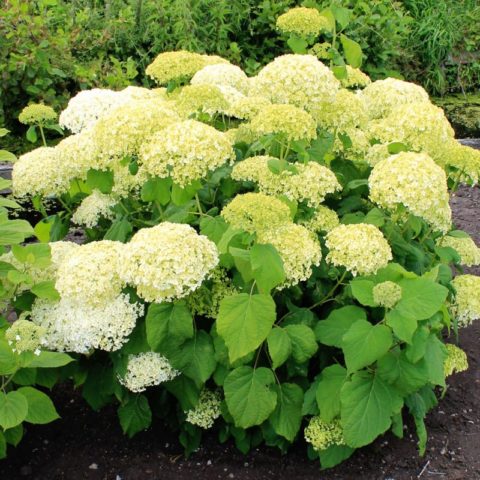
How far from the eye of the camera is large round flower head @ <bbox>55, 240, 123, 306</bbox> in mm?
2191

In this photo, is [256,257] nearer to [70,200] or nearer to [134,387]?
[134,387]

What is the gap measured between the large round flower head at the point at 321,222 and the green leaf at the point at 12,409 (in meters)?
1.14

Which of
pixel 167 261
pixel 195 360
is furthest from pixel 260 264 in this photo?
pixel 195 360

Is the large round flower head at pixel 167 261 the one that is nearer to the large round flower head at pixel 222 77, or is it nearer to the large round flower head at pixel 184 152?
the large round flower head at pixel 184 152

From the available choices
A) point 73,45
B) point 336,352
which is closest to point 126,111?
point 336,352

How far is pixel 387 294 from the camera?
2.06 meters

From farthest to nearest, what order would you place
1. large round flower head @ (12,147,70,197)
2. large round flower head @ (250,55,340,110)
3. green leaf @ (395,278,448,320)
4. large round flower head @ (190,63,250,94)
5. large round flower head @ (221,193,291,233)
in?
large round flower head @ (190,63,250,94) < large round flower head @ (12,147,70,197) < large round flower head @ (250,55,340,110) < green leaf @ (395,278,448,320) < large round flower head @ (221,193,291,233)

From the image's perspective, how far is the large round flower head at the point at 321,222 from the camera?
244 centimetres

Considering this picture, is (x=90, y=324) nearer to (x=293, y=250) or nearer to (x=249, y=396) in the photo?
(x=249, y=396)

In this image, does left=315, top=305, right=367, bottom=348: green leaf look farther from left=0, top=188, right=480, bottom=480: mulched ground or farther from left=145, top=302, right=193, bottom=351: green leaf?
left=0, top=188, right=480, bottom=480: mulched ground

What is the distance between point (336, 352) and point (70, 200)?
1.33 m

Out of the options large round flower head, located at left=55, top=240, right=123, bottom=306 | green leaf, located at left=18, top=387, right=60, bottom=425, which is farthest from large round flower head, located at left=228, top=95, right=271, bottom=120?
green leaf, located at left=18, top=387, right=60, bottom=425

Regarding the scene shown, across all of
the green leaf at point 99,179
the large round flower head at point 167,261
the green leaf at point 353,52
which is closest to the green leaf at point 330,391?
the large round flower head at point 167,261

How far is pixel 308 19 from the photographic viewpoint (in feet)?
8.70
